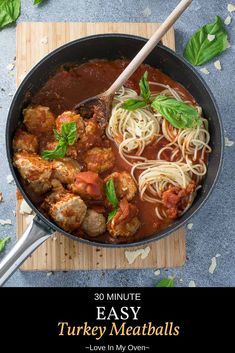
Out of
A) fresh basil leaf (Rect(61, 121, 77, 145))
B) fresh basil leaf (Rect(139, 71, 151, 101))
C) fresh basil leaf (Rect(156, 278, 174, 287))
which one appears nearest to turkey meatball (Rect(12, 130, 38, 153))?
fresh basil leaf (Rect(61, 121, 77, 145))

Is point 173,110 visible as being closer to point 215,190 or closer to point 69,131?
point 69,131

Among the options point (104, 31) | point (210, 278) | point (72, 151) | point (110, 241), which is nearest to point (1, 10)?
point (104, 31)

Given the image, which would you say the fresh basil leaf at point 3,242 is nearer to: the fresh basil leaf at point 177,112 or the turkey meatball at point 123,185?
the turkey meatball at point 123,185

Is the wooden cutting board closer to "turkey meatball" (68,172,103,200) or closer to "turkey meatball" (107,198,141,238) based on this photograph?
"turkey meatball" (107,198,141,238)

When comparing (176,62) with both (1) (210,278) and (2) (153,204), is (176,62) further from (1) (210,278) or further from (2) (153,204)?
(1) (210,278)

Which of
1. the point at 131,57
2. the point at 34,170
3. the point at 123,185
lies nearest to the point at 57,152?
the point at 34,170

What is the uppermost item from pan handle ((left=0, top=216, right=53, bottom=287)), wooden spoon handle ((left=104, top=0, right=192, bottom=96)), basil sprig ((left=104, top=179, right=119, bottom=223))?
wooden spoon handle ((left=104, top=0, right=192, bottom=96))

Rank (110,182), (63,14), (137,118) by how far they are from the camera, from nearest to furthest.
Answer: (110,182) → (137,118) → (63,14)
